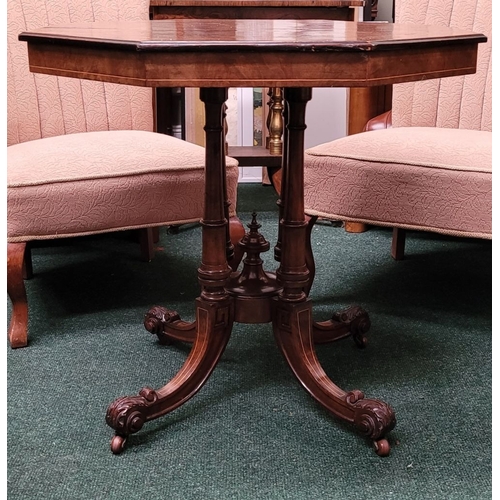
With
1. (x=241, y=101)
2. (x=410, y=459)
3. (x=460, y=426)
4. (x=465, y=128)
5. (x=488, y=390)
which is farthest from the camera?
(x=241, y=101)

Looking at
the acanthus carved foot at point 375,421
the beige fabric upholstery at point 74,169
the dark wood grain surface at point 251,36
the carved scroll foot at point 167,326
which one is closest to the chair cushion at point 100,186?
the beige fabric upholstery at point 74,169

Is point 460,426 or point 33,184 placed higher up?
point 33,184

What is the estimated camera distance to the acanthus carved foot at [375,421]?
4.53 feet

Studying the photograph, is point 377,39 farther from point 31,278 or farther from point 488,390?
point 31,278

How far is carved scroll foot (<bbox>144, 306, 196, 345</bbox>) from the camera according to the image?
5.87 feet

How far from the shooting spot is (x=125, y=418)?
1.40m

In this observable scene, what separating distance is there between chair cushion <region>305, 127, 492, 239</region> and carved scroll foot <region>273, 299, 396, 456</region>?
43cm

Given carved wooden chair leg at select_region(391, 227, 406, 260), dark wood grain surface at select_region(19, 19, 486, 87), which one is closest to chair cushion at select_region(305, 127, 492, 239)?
dark wood grain surface at select_region(19, 19, 486, 87)

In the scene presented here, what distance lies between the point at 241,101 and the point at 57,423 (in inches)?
88.0

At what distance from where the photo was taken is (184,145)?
202 centimetres

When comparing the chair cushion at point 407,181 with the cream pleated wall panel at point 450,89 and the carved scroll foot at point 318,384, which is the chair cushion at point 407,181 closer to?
the cream pleated wall panel at point 450,89

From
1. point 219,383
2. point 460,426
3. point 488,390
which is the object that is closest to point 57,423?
point 219,383

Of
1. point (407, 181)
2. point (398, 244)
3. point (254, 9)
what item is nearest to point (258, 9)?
point (254, 9)

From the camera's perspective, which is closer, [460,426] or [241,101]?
[460,426]
